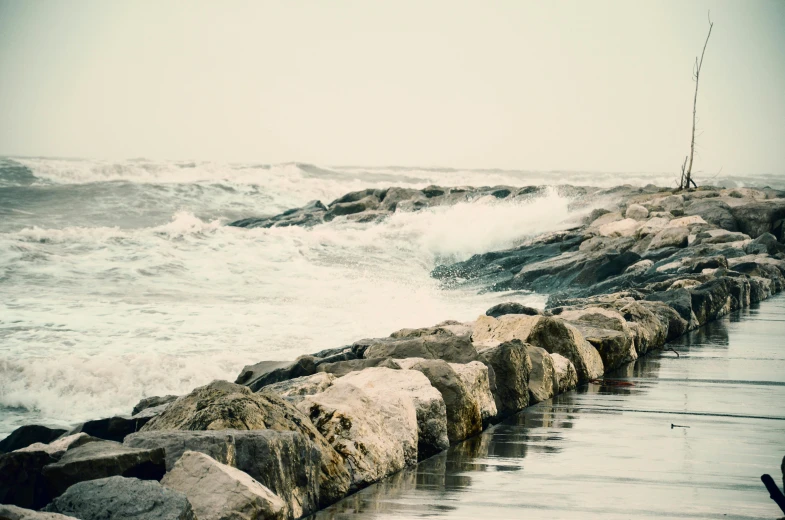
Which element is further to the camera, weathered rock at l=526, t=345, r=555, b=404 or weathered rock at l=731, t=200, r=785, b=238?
weathered rock at l=731, t=200, r=785, b=238

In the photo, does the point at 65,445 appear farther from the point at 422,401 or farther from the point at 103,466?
the point at 422,401

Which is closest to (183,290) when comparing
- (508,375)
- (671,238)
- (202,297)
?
(202,297)

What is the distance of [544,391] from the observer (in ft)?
17.6

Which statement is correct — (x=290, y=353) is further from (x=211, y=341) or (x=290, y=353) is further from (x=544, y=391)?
(x=544, y=391)

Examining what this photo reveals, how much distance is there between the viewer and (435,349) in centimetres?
520

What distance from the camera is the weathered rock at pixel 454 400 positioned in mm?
4332

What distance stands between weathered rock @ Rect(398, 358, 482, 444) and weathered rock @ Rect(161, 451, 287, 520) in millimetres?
1694

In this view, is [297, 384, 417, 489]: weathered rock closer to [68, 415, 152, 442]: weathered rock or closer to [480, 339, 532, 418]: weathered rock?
[480, 339, 532, 418]: weathered rock

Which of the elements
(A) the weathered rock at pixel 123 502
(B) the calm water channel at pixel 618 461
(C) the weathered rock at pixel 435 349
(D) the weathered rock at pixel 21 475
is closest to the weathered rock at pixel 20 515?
(A) the weathered rock at pixel 123 502

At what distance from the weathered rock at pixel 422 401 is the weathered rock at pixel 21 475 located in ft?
4.31

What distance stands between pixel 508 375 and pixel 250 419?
215 centimetres

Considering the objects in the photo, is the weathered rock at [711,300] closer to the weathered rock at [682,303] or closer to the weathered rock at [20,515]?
the weathered rock at [682,303]

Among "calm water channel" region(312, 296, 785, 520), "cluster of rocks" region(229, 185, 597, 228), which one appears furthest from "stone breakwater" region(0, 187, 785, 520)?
"cluster of rocks" region(229, 185, 597, 228)

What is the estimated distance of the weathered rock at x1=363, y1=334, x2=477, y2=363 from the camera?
5.01 m
